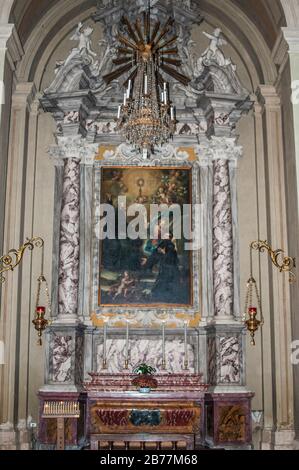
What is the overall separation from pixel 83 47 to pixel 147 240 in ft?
11.5

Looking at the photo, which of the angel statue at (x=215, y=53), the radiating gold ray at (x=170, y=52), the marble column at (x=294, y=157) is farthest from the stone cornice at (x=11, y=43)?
the marble column at (x=294, y=157)

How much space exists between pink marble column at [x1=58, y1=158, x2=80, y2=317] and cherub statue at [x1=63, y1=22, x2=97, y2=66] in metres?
1.76

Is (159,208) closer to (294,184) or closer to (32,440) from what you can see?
(294,184)

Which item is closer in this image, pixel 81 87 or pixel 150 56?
pixel 150 56

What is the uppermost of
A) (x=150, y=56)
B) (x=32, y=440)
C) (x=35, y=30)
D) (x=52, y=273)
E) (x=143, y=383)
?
(x=35, y=30)

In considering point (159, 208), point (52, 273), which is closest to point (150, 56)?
point (159, 208)

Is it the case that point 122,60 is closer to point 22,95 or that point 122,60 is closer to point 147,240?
point 22,95

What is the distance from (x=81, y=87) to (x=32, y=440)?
587cm

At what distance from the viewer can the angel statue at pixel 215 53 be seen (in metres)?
11.7

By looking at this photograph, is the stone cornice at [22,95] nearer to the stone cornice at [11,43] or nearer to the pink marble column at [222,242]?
the stone cornice at [11,43]

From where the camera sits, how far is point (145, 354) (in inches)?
439

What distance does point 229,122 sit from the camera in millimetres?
11680

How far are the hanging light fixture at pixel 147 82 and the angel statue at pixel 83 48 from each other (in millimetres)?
521

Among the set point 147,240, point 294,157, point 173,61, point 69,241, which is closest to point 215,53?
point 173,61
